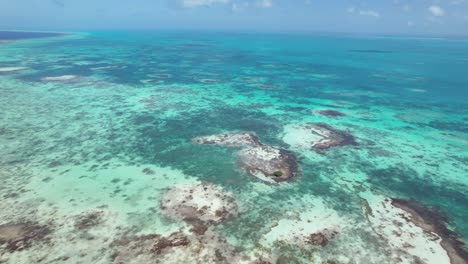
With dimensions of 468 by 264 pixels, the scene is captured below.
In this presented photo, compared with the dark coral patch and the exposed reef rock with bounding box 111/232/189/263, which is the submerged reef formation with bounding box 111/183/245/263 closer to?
the exposed reef rock with bounding box 111/232/189/263

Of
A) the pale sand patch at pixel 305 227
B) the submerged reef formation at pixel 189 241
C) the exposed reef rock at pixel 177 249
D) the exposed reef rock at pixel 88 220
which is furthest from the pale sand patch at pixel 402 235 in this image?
the exposed reef rock at pixel 88 220

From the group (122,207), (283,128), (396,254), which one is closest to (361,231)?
(396,254)

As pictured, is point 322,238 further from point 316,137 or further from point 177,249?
point 316,137

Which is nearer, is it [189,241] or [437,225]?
[189,241]

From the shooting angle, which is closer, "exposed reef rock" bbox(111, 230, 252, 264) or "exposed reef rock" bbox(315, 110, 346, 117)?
"exposed reef rock" bbox(111, 230, 252, 264)

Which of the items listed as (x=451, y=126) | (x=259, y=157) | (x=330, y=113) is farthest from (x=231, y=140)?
(x=451, y=126)

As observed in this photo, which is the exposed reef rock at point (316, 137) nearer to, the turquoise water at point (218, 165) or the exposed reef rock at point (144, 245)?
the turquoise water at point (218, 165)

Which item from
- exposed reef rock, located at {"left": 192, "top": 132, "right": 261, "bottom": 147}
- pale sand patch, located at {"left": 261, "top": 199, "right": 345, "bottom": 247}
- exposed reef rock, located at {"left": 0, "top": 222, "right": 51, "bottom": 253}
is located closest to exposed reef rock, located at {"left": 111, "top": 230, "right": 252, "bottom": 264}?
pale sand patch, located at {"left": 261, "top": 199, "right": 345, "bottom": 247}
